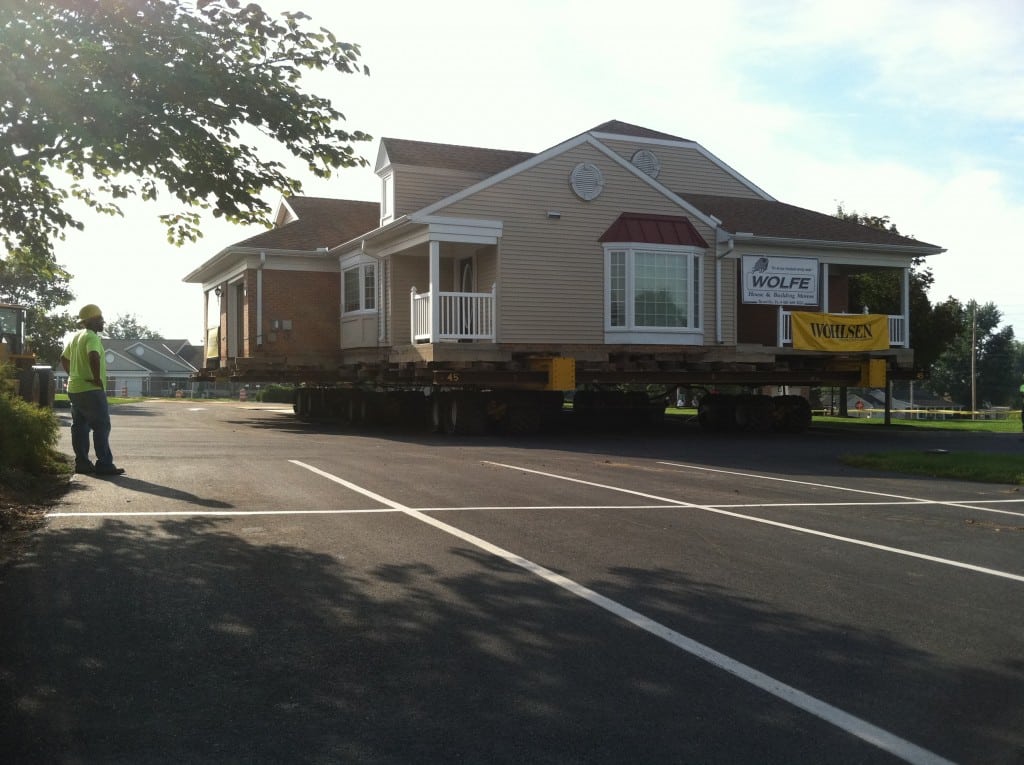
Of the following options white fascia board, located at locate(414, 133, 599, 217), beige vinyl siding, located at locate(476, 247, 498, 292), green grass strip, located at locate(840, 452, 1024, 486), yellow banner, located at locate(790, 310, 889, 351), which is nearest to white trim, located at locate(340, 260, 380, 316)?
beige vinyl siding, located at locate(476, 247, 498, 292)

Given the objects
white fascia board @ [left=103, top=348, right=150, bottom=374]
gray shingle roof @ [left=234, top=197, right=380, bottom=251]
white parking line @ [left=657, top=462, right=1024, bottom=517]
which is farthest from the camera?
white fascia board @ [left=103, top=348, right=150, bottom=374]

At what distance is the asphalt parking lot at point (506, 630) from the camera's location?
12.4ft

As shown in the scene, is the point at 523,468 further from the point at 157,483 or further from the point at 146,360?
the point at 146,360

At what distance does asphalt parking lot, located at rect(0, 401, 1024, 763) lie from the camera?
12.4 ft

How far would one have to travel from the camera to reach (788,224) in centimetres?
2884

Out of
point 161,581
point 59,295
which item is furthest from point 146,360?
point 161,581

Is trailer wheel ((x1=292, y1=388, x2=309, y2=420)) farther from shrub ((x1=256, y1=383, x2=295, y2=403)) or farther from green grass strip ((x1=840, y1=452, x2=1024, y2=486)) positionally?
shrub ((x1=256, y1=383, x2=295, y2=403))

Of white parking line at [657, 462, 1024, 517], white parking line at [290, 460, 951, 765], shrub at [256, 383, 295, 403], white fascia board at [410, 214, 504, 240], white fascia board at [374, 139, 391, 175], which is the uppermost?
white fascia board at [374, 139, 391, 175]

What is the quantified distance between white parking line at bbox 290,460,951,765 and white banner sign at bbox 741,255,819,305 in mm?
21164

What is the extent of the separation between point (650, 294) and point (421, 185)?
6.83 m

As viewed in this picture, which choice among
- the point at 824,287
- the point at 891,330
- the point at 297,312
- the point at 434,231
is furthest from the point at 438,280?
the point at 891,330

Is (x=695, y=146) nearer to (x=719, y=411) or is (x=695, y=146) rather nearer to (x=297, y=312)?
(x=719, y=411)

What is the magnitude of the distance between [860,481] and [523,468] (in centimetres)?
457

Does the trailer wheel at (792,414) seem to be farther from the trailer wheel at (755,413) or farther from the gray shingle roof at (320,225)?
the gray shingle roof at (320,225)
